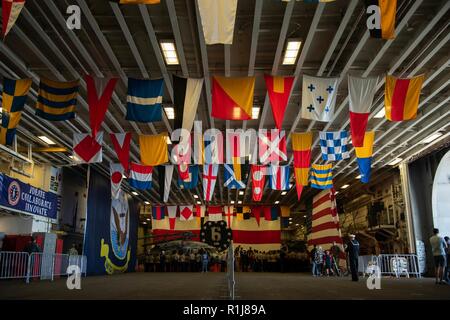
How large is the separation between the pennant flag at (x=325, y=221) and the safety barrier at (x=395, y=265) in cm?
384

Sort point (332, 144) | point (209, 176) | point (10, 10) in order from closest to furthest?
1. point (10, 10)
2. point (332, 144)
3. point (209, 176)

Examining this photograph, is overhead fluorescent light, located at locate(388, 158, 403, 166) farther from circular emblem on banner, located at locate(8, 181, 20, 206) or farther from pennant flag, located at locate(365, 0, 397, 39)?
circular emblem on banner, located at locate(8, 181, 20, 206)

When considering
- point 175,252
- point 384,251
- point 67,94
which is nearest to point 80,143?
point 67,94

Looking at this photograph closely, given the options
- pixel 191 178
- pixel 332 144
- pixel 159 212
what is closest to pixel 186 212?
pixel 159 212

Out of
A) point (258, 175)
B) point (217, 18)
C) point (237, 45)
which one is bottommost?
point (258, 175)

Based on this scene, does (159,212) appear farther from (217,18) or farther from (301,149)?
(217,18)

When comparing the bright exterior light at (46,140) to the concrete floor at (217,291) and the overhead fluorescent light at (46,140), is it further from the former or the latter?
the concrete floor at (217,291)

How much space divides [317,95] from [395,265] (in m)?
11.3

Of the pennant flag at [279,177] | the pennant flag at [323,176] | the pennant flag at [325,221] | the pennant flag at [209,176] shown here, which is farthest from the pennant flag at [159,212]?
the pennant flag at [323,176]

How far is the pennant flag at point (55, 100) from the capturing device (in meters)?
10.1

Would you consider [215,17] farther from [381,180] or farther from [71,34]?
[381,180]

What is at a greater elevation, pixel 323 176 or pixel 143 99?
pixel 143 99

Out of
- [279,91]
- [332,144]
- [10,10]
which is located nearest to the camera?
[10,10]

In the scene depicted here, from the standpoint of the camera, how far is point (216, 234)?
32844 millimetres
